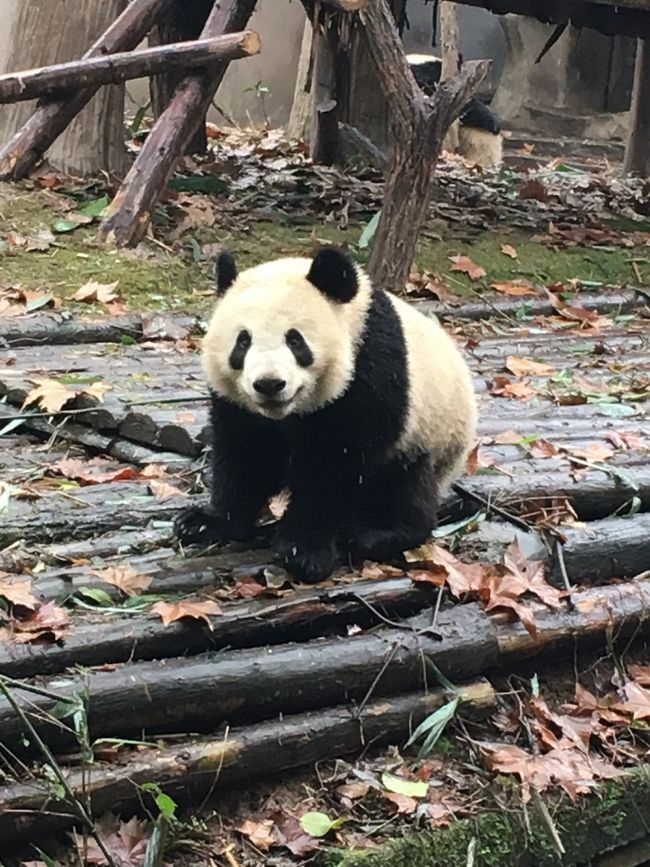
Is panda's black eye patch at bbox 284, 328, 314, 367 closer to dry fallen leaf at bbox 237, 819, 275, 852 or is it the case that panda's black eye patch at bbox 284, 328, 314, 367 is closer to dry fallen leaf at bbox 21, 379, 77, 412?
dry fallen leaf at bbox 237, 819, 275, 852

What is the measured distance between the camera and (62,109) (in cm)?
686

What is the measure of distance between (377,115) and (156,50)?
3.38 metres

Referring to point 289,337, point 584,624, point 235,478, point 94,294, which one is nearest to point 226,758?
point 235,478

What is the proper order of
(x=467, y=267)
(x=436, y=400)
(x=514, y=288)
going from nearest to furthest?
(x=436, y=400), (x=514, y=288), (x=467, y=267)

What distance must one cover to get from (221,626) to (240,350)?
67cm

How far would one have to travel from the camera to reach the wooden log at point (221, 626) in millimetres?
2518

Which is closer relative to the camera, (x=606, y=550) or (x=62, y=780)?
(x=62, y=780)

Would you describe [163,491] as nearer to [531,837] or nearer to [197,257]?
[531,837]

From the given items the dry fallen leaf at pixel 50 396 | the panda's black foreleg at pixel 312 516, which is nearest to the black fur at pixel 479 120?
the dry fallen leaf at pixel 50 396

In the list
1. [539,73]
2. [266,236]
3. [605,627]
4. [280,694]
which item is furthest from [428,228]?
[539,73]

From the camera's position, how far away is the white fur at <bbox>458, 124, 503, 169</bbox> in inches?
507

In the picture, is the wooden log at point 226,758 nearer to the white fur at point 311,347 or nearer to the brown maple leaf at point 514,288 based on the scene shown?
the white fur at point 311,347

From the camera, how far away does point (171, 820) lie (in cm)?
231

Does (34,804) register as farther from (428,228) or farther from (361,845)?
(428,228)
